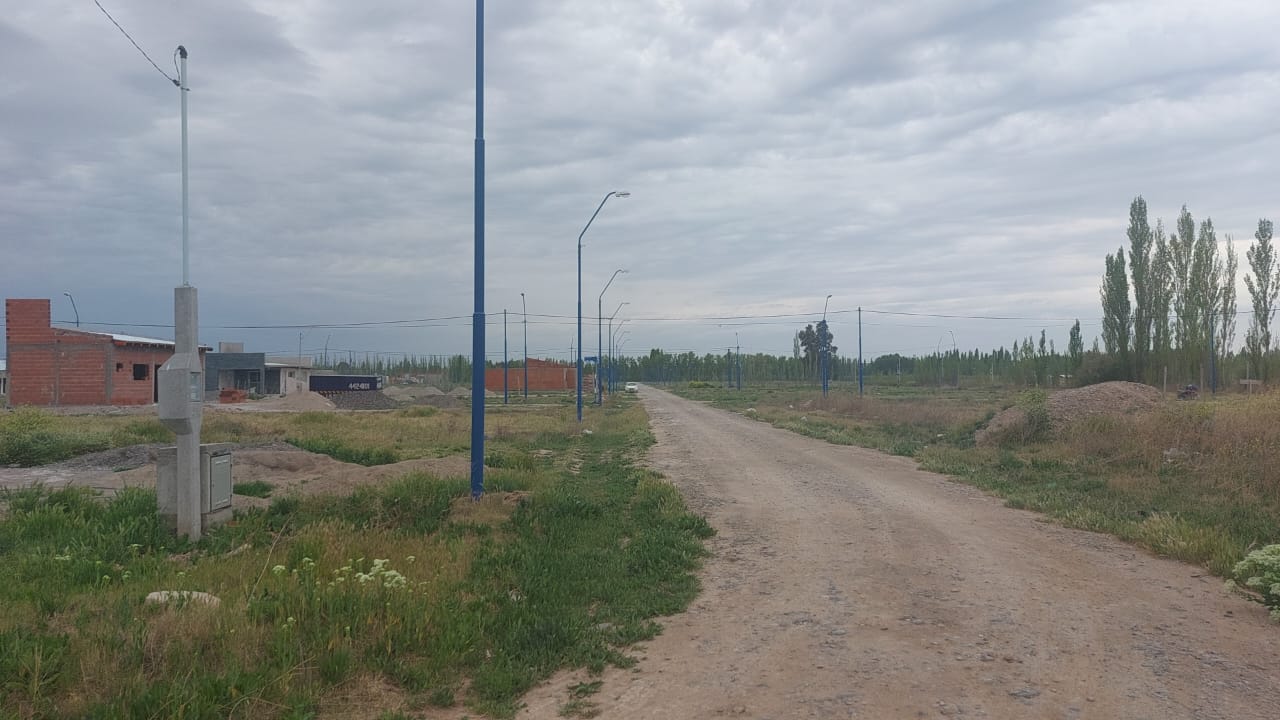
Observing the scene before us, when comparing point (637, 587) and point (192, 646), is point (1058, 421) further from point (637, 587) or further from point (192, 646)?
point (192, 646)

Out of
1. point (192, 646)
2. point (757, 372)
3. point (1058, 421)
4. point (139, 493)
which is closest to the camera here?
point (192, 646)

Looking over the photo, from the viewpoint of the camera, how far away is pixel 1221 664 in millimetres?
5191

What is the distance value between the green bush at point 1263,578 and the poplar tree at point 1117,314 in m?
46.1

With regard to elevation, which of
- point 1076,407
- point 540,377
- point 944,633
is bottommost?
point 944,633

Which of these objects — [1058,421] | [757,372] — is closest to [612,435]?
[1058,421]

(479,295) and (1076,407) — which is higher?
(479,295)

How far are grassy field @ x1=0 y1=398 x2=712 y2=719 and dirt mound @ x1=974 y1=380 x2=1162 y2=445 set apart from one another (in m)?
11.3

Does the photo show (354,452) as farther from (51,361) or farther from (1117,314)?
(1117,314)

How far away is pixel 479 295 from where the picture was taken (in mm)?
10969

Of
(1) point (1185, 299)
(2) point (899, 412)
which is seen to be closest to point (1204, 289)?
(1) point (1185, 299)

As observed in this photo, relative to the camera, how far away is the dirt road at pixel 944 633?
4691mm

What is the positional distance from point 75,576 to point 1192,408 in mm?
18116

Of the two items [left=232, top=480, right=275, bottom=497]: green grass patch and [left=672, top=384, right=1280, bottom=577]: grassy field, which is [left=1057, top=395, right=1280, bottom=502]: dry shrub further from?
[left=232, top=480, right=275, bottom=497]: green grass patch

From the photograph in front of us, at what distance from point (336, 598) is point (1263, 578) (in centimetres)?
699
